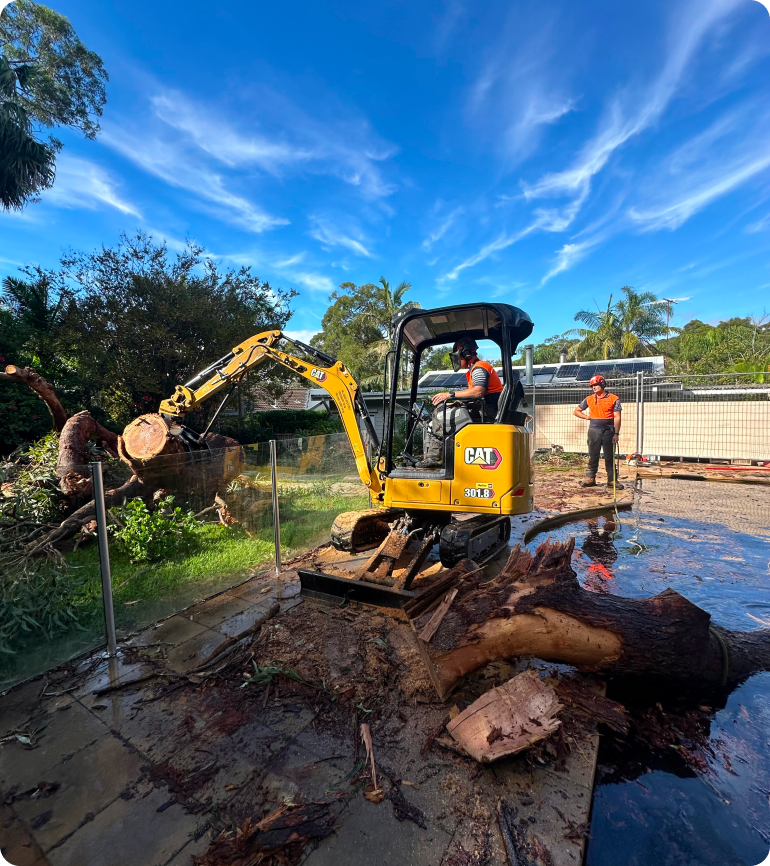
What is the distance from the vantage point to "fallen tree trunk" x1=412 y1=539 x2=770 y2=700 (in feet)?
8.69

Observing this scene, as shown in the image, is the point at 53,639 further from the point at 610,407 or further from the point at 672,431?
the point at 672,431

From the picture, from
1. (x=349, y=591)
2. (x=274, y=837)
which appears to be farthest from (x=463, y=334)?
(x=274, y=837)

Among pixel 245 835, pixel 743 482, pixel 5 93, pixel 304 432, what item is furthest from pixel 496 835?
pixel 5 93

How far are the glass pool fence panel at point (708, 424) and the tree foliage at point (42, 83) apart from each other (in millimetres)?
20514

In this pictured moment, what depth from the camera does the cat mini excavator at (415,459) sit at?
425cm

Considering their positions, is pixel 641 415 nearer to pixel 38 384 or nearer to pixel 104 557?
pixel 104 557

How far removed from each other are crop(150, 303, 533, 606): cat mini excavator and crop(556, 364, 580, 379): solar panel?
16.3 metres

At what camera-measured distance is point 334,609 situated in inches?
160

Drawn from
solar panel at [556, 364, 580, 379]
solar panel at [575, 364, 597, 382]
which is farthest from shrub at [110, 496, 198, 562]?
solar panel at [556, 364, 580, 379]

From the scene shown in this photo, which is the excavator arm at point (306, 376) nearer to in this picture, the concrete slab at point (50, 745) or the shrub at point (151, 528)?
the shrub at point (151, 528)

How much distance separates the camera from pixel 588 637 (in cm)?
272

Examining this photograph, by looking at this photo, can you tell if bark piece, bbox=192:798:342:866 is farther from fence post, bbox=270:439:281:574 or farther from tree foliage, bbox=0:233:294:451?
tree foliage, bbox=0:233:294:451

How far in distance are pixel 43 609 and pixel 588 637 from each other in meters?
4.10

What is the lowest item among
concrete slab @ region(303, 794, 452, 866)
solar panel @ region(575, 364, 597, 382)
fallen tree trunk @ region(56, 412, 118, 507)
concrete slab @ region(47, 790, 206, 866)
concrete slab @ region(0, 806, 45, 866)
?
concrete slab @ region(0, 806, 45, 866)
